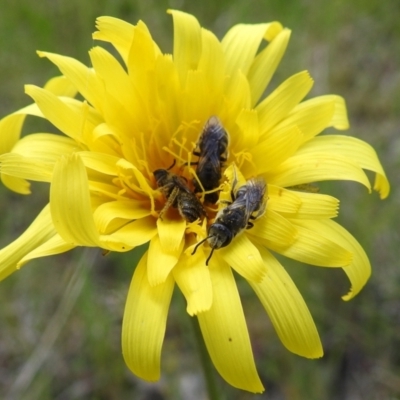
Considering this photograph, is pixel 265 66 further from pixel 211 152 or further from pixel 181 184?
pixel 181 184

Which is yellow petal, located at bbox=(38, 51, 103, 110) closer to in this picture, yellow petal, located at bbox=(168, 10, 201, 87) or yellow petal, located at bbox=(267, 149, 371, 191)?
yellow petal, located at bbox=(168, 10, 201, 87)

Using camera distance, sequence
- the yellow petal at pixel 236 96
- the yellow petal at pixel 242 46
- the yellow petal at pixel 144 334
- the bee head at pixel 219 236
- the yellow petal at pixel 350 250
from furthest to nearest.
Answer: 1. the yellow petal at pixel 242 46
2. the yellow petal at pixel 236 96
3. the yellow petal at pixel 350 250
4. the bee head at pixel 219 236
5. the yellow petal at pixel 144 334

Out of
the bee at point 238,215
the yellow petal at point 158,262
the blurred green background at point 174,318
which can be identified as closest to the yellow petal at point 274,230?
the bee at point 238,215

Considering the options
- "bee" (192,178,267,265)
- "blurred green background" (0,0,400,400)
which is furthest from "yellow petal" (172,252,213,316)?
"blurred green background" (0,0,400,400)

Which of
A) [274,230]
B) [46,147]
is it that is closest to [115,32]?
[46,147]

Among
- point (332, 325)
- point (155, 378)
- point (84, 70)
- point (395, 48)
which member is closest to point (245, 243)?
point (155, 378)

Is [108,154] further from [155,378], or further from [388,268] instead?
[388,268]

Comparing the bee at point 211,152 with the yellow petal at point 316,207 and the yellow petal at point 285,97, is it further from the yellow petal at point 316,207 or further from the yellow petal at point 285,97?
the yellow petal at point 316,207
